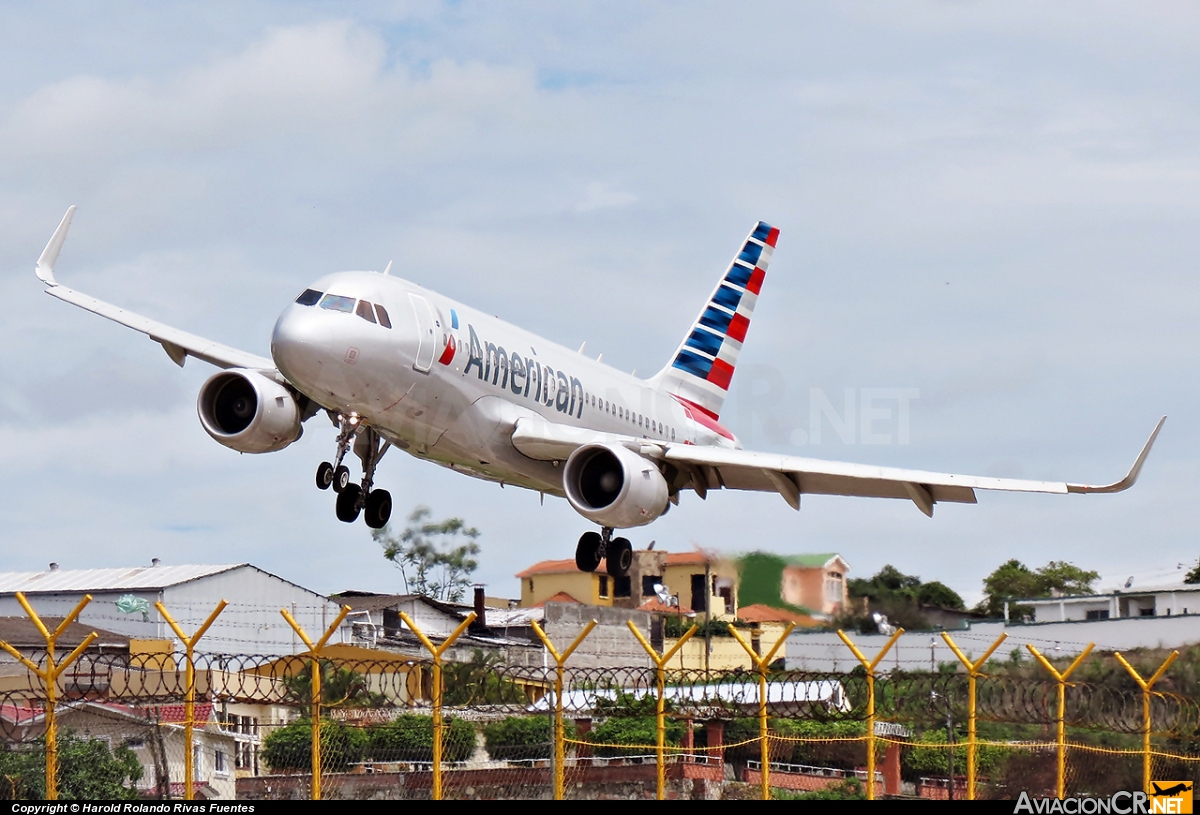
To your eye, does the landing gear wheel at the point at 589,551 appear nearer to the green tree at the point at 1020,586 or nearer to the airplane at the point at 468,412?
the airplane at the point at 468,412

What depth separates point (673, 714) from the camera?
18531 millimetres

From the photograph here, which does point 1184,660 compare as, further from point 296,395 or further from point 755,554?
point 296,395

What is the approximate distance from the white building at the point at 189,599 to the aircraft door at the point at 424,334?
26262mm

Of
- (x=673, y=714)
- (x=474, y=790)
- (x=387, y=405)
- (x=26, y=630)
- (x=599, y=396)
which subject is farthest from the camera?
(x=26, y=630)

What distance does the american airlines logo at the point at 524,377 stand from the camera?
99.7 ft

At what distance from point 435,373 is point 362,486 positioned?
14.8 ft

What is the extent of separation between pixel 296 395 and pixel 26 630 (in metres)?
25.1

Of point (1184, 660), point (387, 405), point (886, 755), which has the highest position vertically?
point (387, 405)

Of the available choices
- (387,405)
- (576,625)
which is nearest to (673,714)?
(387,405)

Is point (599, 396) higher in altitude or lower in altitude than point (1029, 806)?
higher

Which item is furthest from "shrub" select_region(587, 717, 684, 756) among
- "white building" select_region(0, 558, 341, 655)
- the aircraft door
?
"white building" select_region(0, 558, 341, 655)

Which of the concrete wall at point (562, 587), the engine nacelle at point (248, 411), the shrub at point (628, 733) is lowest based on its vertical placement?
the shrub at point (628, 733)

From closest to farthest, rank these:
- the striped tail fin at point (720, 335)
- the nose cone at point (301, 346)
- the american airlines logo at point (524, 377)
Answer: the nose cone at point (301, 346) → the american airlines logo at point (524, 377) → the striped tail fin at point (720, 335)

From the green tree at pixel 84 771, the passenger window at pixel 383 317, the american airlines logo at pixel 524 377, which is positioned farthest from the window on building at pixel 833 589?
the green tree at pixel 84 771
